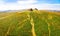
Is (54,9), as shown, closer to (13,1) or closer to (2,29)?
(13,1)

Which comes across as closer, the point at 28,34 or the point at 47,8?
the point at 28,34

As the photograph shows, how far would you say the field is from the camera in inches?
101

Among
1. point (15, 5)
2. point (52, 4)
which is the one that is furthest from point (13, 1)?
point (52, 4)

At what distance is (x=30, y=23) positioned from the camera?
2631mm

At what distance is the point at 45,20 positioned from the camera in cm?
265

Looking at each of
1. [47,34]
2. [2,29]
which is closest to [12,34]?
[2,29]

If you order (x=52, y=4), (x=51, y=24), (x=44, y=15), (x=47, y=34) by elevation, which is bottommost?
(x=47, y=34)

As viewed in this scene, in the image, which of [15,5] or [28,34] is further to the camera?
[15,5]

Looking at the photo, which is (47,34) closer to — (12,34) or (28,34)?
(28,34)

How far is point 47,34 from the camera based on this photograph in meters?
2.56

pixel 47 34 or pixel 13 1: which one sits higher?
pixel 13 1

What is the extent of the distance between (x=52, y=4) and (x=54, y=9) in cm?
10

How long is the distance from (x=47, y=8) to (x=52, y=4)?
0.12m

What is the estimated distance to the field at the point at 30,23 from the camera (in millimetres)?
2570
